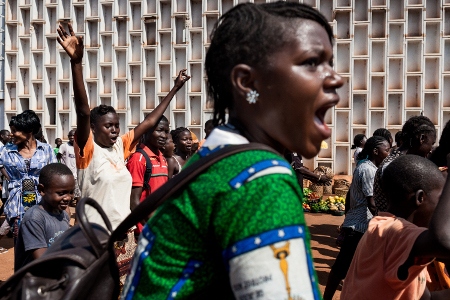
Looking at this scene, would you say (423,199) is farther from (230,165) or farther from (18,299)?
→ (18,299)

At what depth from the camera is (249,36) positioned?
117 centimetres

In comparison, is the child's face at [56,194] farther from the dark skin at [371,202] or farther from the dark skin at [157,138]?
the dark skin at [371,202]

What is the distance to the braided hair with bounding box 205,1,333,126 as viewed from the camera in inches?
45.5

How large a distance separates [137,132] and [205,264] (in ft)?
11.3

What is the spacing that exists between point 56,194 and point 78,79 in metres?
0.77

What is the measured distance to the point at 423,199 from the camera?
220cm

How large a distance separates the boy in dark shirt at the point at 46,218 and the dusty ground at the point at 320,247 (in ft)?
→ 9.12

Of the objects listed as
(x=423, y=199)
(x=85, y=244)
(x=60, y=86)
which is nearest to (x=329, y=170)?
(x=60, y=86)

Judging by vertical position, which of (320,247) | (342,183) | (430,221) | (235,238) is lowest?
(320,247)

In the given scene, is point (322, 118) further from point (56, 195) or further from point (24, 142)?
point (24, 142)

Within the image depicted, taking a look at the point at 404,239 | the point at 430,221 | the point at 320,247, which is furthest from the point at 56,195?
the point at 320,247

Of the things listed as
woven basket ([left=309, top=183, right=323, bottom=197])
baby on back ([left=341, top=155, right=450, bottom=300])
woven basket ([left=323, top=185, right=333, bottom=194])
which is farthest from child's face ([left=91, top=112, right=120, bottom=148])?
woven basket ([left=309, top=183, right=323, bottom=197])

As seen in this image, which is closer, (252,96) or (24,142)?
(252,96)

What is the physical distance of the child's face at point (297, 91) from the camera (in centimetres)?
114
